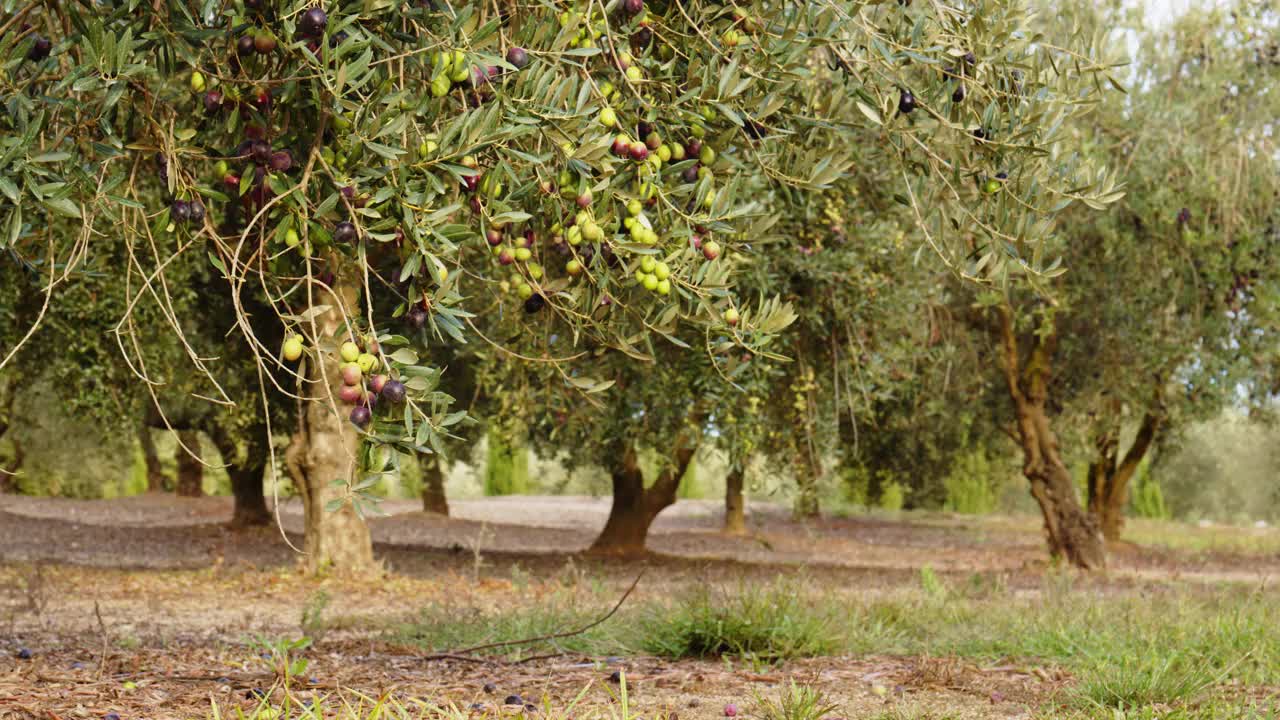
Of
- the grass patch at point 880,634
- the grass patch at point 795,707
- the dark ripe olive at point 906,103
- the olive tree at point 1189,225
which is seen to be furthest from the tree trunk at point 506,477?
the dark ripe olive at point 906,103

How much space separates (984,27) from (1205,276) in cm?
1121

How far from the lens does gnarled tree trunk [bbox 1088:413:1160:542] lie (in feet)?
68.1

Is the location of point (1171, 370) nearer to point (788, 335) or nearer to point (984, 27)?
point (788, 335)

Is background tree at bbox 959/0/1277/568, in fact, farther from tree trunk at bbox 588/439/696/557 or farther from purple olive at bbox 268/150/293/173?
purple olive at bbox 268/150/293/173

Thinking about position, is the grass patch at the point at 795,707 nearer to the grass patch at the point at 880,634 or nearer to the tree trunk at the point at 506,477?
the grass patch at the point at 880,634

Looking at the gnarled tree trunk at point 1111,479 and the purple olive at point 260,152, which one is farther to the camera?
the gnarled tree trunk at point 1111,479

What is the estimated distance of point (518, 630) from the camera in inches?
238

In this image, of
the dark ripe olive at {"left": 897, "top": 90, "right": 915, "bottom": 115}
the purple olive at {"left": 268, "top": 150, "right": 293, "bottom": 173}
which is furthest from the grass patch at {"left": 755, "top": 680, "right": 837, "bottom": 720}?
the purple olive at {"left": 268, "top": 150, "right": 293, "bottom": 173}

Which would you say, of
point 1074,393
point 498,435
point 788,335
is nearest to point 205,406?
point 498,435

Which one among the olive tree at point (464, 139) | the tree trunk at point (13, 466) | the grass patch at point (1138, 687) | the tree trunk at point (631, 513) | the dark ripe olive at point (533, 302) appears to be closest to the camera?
the olive tree at point (464, 139)

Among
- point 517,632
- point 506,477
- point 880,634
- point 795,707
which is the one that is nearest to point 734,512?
point 506,477

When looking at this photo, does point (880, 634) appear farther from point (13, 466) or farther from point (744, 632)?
point (13, 466)

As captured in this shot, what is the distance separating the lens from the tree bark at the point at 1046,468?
51.7 feet

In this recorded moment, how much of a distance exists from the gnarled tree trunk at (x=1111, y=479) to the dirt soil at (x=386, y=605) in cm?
98
